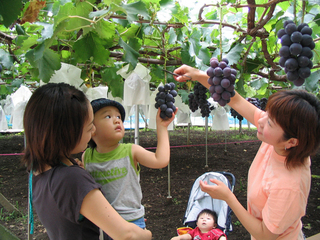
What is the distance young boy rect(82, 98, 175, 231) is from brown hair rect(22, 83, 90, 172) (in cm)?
37

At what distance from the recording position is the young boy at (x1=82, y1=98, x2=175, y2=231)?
1.17 metres

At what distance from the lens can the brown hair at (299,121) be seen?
888 mm

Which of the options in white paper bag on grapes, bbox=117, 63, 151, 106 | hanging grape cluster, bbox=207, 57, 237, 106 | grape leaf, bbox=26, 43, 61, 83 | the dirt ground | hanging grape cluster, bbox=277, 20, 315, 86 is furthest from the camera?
the dirt ground

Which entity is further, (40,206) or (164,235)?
(164,235)

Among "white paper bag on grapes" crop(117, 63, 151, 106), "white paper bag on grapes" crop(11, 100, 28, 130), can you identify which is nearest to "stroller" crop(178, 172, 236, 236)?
"white paper bag on grapes" crop(117, 63, 151, 106)

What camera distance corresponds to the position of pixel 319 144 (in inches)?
37.4

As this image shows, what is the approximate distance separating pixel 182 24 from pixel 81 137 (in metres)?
1.03

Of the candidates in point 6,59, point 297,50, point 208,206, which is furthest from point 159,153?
point 6,59

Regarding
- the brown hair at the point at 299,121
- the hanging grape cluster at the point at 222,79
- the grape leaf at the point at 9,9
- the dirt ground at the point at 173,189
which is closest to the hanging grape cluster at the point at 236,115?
the dirt ground at the point at 173,189

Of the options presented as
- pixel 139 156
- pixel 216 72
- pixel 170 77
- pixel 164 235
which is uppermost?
pixel 170 77

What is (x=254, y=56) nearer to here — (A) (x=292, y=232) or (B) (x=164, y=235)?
(A) (x=292, y=232)

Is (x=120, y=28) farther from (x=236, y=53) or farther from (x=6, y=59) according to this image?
(x=6, y=59)

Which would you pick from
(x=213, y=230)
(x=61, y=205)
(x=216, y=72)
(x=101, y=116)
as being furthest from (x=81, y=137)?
(x=213, y=230)

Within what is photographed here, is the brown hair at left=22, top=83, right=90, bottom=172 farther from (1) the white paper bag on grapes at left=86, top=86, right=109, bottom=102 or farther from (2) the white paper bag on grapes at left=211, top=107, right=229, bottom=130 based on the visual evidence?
(2) the white paper bag on grapes at left=211, top=107, right=229, bottom=130
